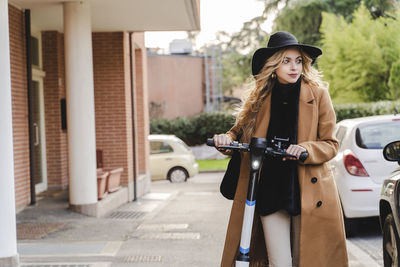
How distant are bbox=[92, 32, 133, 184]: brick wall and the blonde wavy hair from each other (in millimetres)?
9149

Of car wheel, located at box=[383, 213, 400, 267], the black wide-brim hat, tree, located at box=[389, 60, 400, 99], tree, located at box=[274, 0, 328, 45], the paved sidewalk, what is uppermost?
tree, located at box=[274, 0, 328, 45]

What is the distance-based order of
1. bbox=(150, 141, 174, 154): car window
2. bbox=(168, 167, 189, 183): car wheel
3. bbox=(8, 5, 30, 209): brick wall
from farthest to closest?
bbox=(168, 167, 189, 183): car wheel → bbox=(150, 141, 174, 154): car window → bbox=(8, 5, 30, 209): brick wall

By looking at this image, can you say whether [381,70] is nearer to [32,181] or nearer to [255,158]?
[32,181]

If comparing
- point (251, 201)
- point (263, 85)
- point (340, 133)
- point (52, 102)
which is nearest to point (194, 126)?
point (52, 102)

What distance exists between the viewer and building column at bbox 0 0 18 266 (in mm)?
5789

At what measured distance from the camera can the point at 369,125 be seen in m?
8.34

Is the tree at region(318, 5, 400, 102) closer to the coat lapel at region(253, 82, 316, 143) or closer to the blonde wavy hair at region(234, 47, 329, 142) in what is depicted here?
the blonde wavy hair at region(234, 47, 329, 142)

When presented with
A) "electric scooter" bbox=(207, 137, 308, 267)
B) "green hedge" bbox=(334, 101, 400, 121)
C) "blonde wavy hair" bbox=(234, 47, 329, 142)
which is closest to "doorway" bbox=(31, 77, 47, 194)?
"blonde wavy hair" bbox=(234, 47, 329, 142)

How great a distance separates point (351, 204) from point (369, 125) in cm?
117

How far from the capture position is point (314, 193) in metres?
3.43

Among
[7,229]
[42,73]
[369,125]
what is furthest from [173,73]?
[7,229]

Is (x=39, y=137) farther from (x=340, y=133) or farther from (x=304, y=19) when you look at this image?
(x=304, y=19)

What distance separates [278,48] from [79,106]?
6455 millimetres

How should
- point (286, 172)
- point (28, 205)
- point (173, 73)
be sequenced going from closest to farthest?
point (286, 172) < point (28, 205) < point (173, 73)
